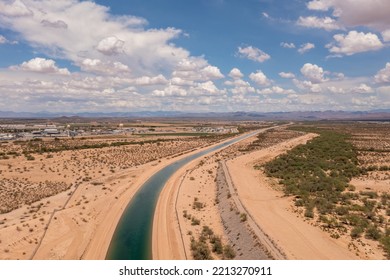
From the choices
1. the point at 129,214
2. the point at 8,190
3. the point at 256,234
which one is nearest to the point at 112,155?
the point at 8,190

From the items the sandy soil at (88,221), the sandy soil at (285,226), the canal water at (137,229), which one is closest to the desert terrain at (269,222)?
the sandy soil at (285,226)

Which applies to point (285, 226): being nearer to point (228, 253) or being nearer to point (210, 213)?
point (228, 253)

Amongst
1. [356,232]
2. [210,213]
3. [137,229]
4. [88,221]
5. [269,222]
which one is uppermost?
[356,232]

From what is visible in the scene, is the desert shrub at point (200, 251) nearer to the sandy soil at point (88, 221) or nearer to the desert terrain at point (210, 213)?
the desert terrain at point (210, 213)

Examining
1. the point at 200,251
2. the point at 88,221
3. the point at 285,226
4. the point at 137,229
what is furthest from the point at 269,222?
the point at 88,221

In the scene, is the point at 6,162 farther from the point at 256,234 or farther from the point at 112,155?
the point at 256,234
